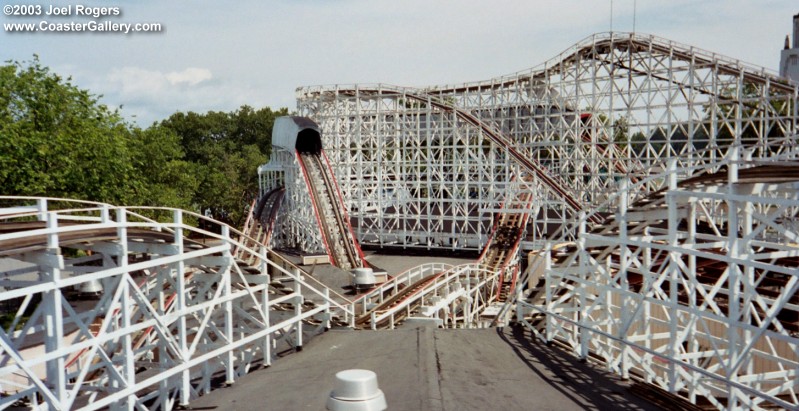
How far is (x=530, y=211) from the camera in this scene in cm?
2389

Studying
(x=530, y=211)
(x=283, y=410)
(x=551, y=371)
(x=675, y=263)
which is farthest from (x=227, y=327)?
(x=530, y=211)

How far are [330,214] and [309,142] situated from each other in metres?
4.47

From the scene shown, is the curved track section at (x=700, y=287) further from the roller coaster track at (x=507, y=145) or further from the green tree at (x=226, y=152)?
the green tree at (x=226, y=152)

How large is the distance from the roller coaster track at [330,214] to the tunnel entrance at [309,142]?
1.85 feet

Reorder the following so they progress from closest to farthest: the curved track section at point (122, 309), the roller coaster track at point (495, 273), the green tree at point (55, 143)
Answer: the curved track section at point (122, 309) → the roller coaster track at point (495, 273) → the green tree at point (55, 143)

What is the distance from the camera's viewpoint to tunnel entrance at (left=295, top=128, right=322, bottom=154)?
2538cm

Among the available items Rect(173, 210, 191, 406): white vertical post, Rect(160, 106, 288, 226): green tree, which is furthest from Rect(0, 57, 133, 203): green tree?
Rect(160, 106, 288, 226): green tree

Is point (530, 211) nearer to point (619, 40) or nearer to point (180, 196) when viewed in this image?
point (619, 40)

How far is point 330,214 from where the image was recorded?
22.6 metres

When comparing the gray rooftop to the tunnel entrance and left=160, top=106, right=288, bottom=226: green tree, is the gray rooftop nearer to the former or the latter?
the tunnel entrance

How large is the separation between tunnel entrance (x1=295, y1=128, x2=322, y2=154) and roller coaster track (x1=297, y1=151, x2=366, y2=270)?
1.85ft

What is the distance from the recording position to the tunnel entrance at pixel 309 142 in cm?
2538

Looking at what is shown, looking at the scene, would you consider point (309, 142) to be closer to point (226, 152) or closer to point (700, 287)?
point (700, 287)

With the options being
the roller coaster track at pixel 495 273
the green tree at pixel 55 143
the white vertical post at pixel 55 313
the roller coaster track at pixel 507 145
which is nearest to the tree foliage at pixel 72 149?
the green tree at pixel 55 143
